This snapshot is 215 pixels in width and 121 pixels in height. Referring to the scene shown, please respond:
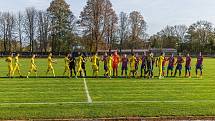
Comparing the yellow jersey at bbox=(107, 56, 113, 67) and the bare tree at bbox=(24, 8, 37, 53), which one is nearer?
the yellow jersey at bbox=(107, 56, 113, 67)

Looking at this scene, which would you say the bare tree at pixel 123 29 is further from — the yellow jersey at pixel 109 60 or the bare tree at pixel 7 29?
the yellow jersey at pixel 109 60

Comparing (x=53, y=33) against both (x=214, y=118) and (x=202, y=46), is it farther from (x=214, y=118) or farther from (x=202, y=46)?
(x=214, y=118)

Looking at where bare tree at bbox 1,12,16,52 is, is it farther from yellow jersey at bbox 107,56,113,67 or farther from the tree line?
yellow jersey at bbox 107,56,113,67

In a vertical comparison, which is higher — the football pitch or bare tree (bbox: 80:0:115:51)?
bare tree (bbox: 80:0:115:51)

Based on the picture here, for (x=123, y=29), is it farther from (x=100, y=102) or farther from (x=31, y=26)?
(x=100, y=102)

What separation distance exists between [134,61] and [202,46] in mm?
83306

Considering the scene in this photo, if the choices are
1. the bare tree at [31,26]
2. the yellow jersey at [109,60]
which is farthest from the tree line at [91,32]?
the yellow jersey at [109,60]

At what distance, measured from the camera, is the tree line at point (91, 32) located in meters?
81.1

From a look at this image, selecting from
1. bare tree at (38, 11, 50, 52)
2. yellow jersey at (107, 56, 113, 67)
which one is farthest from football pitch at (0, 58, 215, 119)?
bare tree at (38, 11, 50, 52)

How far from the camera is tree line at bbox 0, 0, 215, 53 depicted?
81125mm

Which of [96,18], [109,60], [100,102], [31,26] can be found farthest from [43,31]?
[100,102]

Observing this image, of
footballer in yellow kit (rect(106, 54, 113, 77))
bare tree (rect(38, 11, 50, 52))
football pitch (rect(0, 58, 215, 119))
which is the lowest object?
football pitch (rect(0, 58, 215, 119))

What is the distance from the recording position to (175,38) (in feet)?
375

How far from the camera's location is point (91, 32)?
8031 cm
